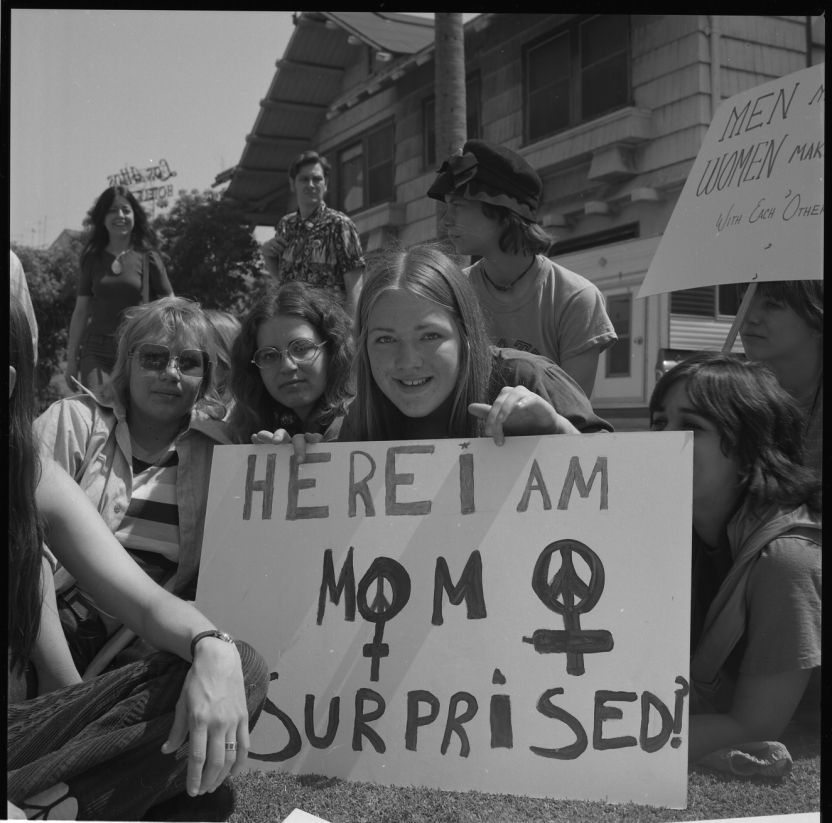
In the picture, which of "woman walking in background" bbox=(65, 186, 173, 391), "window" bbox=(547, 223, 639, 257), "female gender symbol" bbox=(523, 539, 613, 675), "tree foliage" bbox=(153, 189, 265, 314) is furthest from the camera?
"window" bbox=(547, 223, 639, 257)

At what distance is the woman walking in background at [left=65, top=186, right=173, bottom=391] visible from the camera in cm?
406

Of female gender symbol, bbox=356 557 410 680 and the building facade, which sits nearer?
female gender symbol, bbox=356 557 410 680

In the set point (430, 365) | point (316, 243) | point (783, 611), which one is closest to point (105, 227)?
point (316, 243)

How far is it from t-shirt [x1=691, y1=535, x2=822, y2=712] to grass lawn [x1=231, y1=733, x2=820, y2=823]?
25 centimetres

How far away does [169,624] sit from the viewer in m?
1.83

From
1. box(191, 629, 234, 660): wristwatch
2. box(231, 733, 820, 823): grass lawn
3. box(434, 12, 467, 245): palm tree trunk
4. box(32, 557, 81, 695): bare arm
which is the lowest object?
box(231, 733, 820, 823): grass lawn

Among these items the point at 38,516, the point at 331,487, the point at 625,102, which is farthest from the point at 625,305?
the point at 38,516

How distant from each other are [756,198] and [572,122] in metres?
5.44

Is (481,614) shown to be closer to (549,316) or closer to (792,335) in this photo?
(549,316)

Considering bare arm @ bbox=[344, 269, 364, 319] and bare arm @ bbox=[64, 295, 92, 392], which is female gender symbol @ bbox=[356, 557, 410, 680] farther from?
bare arm @ bbox=[64, 295, 92, 392]

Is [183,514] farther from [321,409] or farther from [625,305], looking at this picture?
[625,305]

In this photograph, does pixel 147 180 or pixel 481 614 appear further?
pixel 147 180

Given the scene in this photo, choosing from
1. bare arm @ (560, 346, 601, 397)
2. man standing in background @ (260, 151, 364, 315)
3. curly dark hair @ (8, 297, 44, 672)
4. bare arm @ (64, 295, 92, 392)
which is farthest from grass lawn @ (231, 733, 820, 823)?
bare arm @ (64, 295, 92, 392)

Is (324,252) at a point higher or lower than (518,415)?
higher
